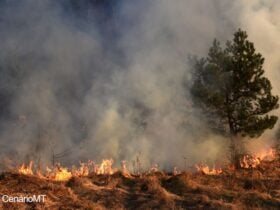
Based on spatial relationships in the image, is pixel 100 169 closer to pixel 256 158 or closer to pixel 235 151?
pixel 235 151

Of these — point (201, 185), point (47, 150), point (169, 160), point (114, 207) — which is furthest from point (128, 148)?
point (114, 207)

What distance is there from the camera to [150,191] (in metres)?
17.6

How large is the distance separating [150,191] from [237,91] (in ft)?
28.6

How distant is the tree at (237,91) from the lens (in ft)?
78.0

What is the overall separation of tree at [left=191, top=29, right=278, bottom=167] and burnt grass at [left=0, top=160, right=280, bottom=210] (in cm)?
388

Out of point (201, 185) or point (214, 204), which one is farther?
point (201, 185)

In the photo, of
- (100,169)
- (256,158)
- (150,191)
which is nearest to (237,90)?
(256,158)

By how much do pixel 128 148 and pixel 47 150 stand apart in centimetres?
476

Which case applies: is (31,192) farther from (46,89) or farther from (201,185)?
(46,89)

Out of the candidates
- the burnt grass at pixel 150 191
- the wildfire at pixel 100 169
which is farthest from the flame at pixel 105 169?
the burnt grass at pixel 150 191

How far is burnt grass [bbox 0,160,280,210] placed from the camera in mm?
16078

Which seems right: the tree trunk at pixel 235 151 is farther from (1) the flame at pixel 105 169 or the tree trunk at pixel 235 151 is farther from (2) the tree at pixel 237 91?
(1) the flame at pixel 105 169

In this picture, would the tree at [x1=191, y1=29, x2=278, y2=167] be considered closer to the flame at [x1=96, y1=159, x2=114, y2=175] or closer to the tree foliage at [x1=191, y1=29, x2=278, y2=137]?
the tree foliage at [x1=191, y1=29, x2=278, y2=137]

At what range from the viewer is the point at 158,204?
16203 mm
